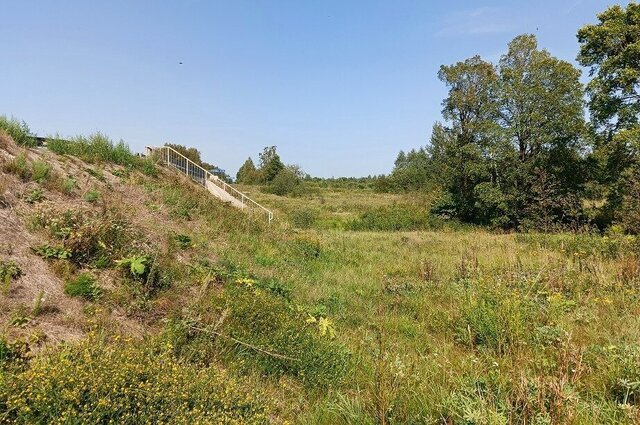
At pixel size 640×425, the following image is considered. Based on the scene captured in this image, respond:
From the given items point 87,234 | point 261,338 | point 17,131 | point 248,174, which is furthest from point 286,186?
point 261,338

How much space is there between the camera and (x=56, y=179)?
733 cm

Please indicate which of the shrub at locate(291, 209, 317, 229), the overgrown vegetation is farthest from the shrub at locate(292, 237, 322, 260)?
the shrub at locate(291, 209, 317, 229)

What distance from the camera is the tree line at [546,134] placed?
1716cm

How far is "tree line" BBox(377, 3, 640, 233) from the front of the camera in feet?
56.3

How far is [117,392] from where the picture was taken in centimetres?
257

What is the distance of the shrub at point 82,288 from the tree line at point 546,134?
1675 centimetres

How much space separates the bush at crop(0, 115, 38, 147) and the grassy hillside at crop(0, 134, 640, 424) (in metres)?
0.76

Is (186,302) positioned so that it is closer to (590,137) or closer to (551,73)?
(590,137)

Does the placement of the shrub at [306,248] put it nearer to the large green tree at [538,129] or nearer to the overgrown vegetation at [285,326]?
the overgrown vegetation at [285,326]

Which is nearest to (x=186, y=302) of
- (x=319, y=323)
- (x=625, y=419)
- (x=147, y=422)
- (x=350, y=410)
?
(x=319, y=323)

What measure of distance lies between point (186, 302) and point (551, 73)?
23.5 meters

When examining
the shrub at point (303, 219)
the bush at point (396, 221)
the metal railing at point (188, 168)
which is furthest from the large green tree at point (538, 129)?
the metal railing at point (188, 168)

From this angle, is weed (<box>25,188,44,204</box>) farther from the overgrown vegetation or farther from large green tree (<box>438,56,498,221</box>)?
large green tree (<box>438,56,498,221</box>)

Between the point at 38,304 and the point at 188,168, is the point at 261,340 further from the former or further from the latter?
the point at 188,168
